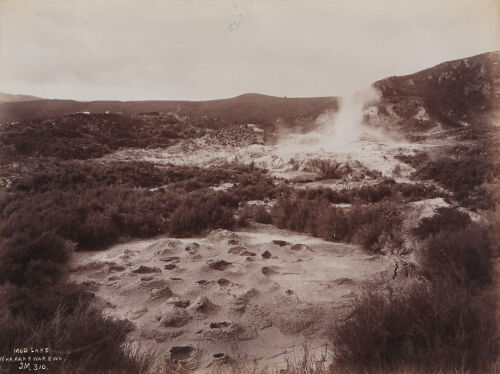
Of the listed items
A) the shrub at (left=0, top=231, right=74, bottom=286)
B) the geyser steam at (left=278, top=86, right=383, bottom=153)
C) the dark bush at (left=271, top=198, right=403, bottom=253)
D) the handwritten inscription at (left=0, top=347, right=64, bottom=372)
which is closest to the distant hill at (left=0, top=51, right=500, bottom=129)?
the geyser steam at (left=278, top=86, right=383, bottom=153)

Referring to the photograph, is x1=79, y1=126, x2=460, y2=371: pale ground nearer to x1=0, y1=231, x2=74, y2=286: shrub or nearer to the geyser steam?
x1=0, y1=231, x2=74, y2=286: shrub

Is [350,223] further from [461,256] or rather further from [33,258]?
[33,258]

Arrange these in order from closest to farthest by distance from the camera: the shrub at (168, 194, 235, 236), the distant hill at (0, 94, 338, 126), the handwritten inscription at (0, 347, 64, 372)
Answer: the handwritten inscription at (0, 347, 64, 372)
the shrub at (168, 194, 235, 236)
the distant hill at (0, 94, 338, 126)

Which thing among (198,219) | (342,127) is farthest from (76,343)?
(342,127)

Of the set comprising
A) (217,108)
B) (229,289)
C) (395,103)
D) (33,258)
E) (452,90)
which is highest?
(452,90)

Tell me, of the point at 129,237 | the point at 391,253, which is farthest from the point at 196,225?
the point at 391,253

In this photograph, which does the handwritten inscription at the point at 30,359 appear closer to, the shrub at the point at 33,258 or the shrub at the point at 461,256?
the shrub at the point at 33,258
